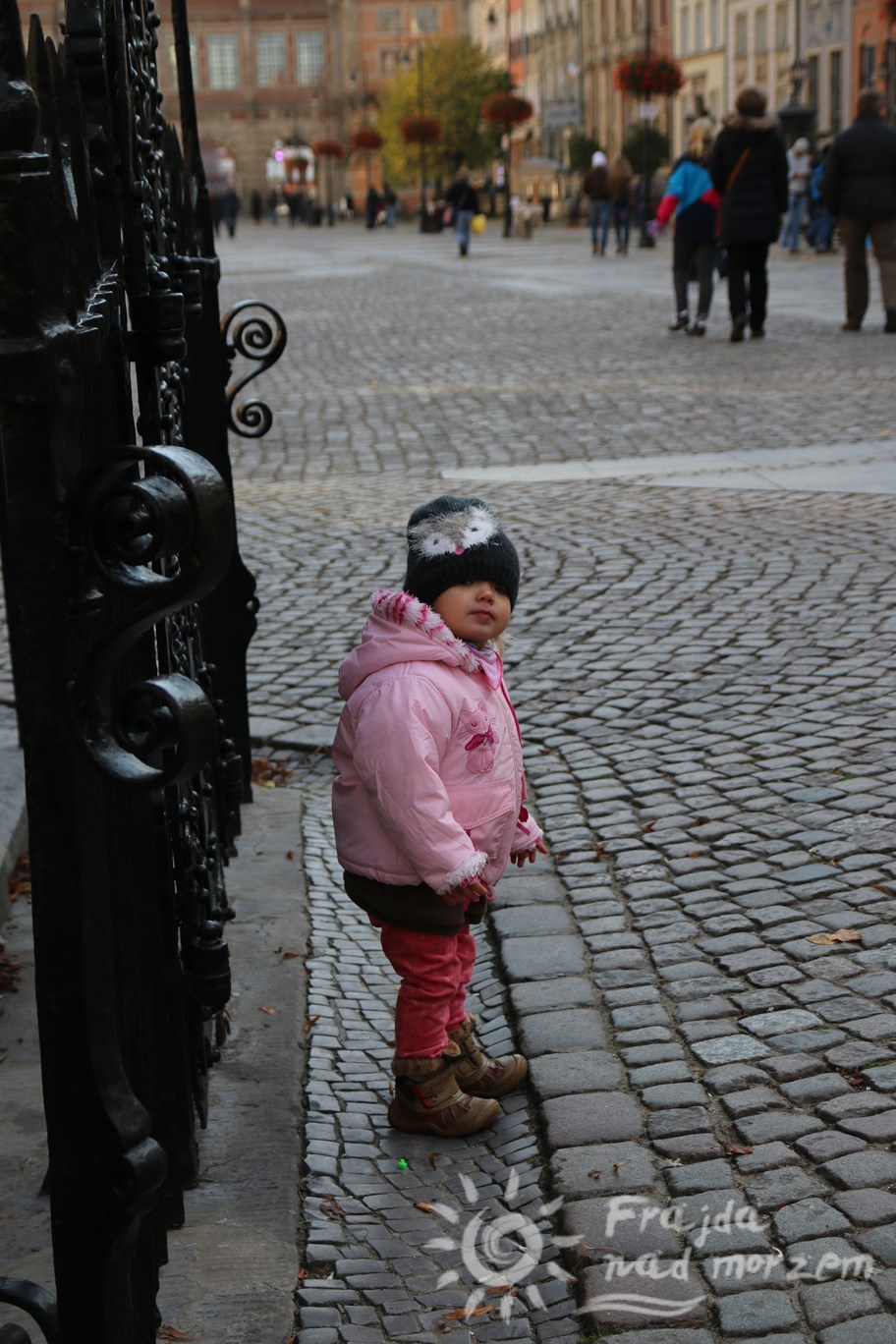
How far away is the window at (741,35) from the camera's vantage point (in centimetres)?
6175

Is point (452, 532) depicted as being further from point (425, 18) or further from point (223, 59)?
point (223, 59)

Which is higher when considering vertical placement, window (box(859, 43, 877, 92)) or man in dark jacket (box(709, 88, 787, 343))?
window (box(859, 43, 877, 92))

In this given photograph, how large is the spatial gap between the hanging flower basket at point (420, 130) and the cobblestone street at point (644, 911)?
210ft

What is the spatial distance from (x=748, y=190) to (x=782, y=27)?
148 ft

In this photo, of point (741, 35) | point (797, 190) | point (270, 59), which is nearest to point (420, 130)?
point (741, 35)

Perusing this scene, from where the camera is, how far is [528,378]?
14930mm

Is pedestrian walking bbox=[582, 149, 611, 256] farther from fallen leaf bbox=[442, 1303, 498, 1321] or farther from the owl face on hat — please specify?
fallen leaf bbox=[442, 1303, 498, 1321]

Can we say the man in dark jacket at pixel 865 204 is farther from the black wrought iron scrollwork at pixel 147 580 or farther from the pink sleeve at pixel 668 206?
the black wrought iron scrollwork at pixel 147 580

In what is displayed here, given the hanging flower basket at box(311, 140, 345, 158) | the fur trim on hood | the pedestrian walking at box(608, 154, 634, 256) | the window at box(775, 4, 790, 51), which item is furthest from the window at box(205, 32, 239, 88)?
the fur trim on hood

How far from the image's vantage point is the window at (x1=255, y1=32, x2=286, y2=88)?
372 feet

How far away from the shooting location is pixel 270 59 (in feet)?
373

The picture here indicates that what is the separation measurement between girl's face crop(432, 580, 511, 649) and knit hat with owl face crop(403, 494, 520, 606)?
1cm

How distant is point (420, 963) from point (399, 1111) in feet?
1.00

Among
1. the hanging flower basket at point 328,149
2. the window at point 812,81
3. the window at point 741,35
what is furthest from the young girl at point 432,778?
the hanging flower basket at point 328,149
